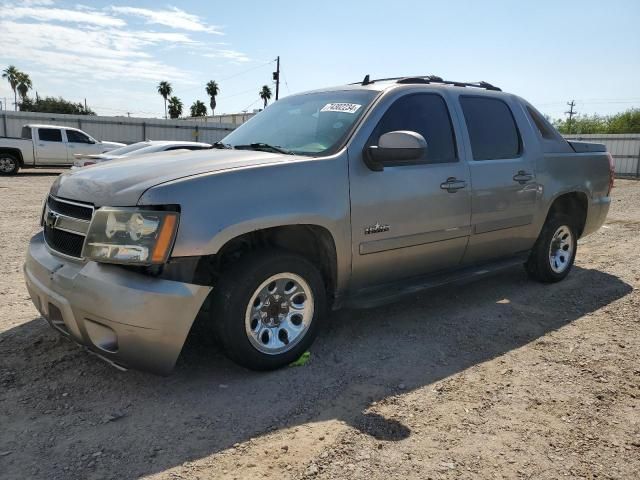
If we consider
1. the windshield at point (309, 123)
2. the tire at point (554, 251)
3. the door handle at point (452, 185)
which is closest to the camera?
the windshield at point (309, 123)

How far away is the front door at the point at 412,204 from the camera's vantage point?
3715 millimetres

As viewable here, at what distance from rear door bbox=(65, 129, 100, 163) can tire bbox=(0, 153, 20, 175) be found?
69.6 inches

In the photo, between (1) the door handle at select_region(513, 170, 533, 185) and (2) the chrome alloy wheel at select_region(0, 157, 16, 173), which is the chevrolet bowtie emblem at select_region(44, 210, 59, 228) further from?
(2) the chrome alloy wheel at select_region(0, 157, 16, 173)

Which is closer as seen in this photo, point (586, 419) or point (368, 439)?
point (368, 439)

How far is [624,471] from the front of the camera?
253 centimetres

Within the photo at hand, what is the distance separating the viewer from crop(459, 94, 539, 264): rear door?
4.51m

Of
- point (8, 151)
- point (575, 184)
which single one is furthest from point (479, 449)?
point (8, 151)

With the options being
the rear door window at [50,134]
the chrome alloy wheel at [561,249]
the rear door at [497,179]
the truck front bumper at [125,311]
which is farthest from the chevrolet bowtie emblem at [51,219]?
the rear door window at [50,134]

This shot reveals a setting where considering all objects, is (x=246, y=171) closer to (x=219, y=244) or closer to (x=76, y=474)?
(x=219, y=244)

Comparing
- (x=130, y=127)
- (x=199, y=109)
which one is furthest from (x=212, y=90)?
(x=130, y=127)

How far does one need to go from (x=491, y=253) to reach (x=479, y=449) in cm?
246

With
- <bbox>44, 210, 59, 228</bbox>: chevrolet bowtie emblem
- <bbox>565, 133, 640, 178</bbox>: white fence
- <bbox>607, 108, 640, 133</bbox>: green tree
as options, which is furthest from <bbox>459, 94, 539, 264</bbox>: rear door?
<bbox>607, 108, 640, 133</bbox>: green tree

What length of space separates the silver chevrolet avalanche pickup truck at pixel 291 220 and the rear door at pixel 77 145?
57.5 ft

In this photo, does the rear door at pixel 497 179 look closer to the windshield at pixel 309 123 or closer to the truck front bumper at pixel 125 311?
the windshield at pixel 309 123
